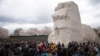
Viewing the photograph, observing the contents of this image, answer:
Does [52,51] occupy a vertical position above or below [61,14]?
below

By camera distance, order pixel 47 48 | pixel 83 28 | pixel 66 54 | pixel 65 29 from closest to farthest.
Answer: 1. pixel 66 54
2. pixel 47 48
3. pixel 65 29
4. pixel 83 28

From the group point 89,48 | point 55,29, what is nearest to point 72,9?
point 55,29

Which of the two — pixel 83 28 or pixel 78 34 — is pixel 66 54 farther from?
pixel 83 28

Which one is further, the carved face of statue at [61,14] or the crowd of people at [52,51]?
the carved face of statue at [61,14]

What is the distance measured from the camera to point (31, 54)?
23438mm

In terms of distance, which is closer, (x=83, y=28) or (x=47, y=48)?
(x=47, y=48)

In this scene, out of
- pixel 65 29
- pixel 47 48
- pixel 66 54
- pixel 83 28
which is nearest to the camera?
pixel 66 54

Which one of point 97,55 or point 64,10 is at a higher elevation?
point 64,10

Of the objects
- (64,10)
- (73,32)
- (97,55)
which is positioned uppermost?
(64,10)

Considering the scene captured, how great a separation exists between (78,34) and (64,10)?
3719 mm

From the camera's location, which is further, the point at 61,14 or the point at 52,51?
the point at 61,14

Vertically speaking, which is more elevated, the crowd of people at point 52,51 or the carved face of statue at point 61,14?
the carved face of statue at point 61,14

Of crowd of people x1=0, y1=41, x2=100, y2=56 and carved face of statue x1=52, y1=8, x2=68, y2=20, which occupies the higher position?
carved face of statue x1=52, y1=8, x2=68, y2=20

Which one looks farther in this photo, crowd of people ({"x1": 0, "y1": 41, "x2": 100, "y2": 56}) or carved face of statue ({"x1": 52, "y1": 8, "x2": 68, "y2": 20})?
carved face of statue ({"x1": 52, "y1": 8, "x2": 68, "y2": 20})
